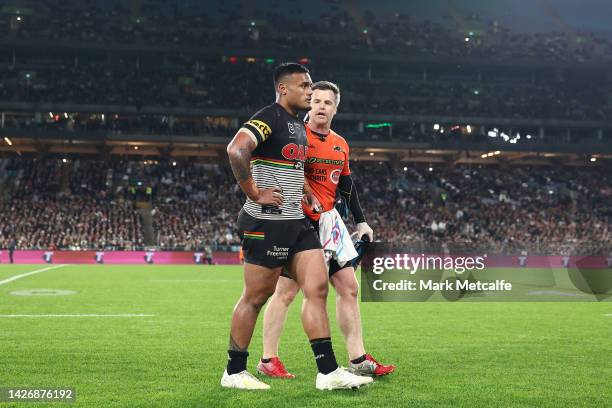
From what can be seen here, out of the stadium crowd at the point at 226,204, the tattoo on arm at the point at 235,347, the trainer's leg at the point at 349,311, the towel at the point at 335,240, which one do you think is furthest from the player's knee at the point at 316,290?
the stadium crowd at the point at 226,204

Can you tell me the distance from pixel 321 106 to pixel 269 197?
141 cm

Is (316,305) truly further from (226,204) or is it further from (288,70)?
(226,204)

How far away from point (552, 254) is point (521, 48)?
1563 inches

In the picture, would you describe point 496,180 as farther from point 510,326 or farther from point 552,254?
point 510,326

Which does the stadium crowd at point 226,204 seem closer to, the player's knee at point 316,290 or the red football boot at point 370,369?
the red football boot at point 370,369

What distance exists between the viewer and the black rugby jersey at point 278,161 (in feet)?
17.8

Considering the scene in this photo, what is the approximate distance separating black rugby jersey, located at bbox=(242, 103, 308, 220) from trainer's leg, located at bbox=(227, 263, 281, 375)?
1.43 ft

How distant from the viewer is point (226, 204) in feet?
147

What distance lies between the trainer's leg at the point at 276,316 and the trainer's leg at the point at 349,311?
385mm

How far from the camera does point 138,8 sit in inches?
2377

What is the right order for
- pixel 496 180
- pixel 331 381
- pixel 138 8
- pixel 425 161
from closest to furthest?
pixel 331 381, pixel 496 180, pixel 425 161, pixel 138 8

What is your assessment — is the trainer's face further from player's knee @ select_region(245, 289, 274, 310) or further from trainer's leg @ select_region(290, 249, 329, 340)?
player's knee @ select_region(245, 289, 274, 310)

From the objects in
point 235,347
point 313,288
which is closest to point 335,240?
point 313,288

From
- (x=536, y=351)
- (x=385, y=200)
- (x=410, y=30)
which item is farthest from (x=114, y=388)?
(x=410, y=30)
